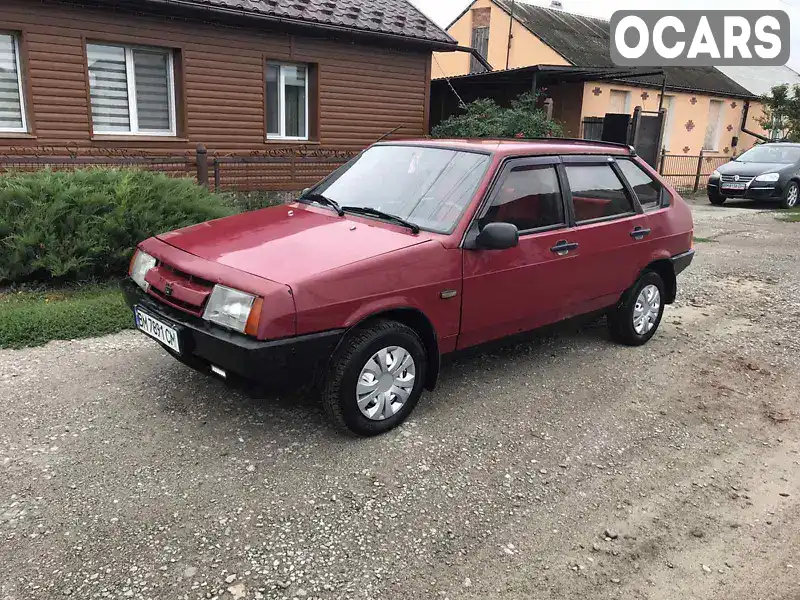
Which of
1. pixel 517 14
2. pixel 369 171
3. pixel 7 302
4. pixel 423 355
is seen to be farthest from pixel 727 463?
pixel 517 14

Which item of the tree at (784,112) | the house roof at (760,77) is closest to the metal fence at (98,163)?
the tree at (784,112)

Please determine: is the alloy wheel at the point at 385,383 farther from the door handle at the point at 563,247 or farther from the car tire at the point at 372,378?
the door handle at the point at 563,247

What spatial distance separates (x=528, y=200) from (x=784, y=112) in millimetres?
23427

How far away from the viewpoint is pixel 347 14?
1295cm

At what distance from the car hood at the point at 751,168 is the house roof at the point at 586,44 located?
415cm

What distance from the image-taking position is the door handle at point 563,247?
4551mm

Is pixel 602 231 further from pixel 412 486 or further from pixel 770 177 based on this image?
pixel 770 177

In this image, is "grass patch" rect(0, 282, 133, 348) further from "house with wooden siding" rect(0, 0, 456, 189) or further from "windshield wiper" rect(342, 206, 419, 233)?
"house with wooden siding" rect(0, 0, 456, 189)

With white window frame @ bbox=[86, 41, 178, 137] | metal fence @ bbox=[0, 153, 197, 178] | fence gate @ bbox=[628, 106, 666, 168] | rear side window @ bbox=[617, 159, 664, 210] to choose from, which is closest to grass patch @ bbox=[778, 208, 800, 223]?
fence gate @ bbox=[628, 106, 666, 168]

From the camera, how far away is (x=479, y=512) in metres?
3.18

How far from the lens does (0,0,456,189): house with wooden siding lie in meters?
10.1

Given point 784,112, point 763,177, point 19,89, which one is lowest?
point 763,177

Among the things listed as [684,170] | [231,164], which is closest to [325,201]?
[231,164]

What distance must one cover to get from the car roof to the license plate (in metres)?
2.26
